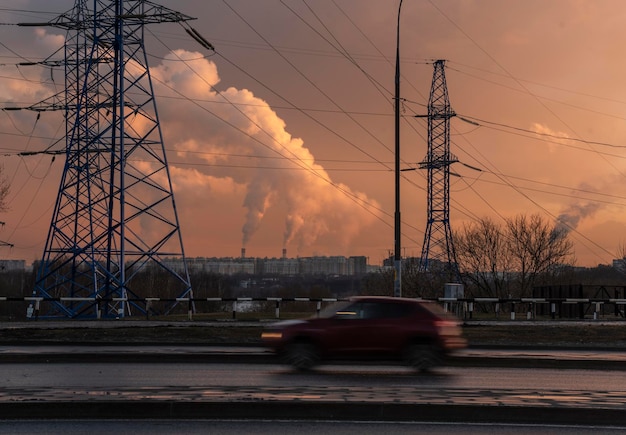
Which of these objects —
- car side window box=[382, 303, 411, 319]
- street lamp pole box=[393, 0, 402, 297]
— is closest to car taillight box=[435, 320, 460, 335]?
car side window box=[382, 303, 411, 319]

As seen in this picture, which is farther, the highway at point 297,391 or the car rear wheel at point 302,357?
the car rear wheel at point 302,357

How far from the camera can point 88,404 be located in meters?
10.3

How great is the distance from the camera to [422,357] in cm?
1641

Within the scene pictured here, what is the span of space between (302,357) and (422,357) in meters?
2.37

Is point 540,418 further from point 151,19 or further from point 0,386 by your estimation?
point 151,19

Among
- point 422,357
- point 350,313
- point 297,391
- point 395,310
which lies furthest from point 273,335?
point 297,391

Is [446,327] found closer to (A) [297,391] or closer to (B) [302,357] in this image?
(B) [302,357]

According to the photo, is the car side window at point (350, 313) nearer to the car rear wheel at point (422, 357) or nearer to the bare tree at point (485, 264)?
the car rear wheel at point (422, 357)

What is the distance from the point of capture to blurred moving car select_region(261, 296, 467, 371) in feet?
54.0

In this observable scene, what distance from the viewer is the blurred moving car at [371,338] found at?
16469 mm

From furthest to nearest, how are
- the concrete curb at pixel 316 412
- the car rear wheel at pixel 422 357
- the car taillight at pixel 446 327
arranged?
the car taillight at pixel 446 327
the car rear wheel at pixel 422 357
the concrete curb at pixel 316 412

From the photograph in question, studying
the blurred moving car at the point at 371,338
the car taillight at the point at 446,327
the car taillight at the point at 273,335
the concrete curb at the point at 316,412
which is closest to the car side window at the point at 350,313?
the blurred moving car at the point at 371,338

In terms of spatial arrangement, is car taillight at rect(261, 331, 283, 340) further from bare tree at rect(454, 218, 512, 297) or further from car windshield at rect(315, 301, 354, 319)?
bare tree at rect(454, 218, 512, 297)

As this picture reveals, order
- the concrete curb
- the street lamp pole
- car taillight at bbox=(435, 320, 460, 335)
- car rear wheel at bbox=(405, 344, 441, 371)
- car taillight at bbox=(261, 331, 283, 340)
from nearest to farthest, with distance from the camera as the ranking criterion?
the concrete curb < car rear wheel at bbox=(405, 344, 441, 371) < car taillight at bbox=(435, 320, 460, 335) < car taillight at bbox=(261, 331, 283, 340) < the street lamp pole
